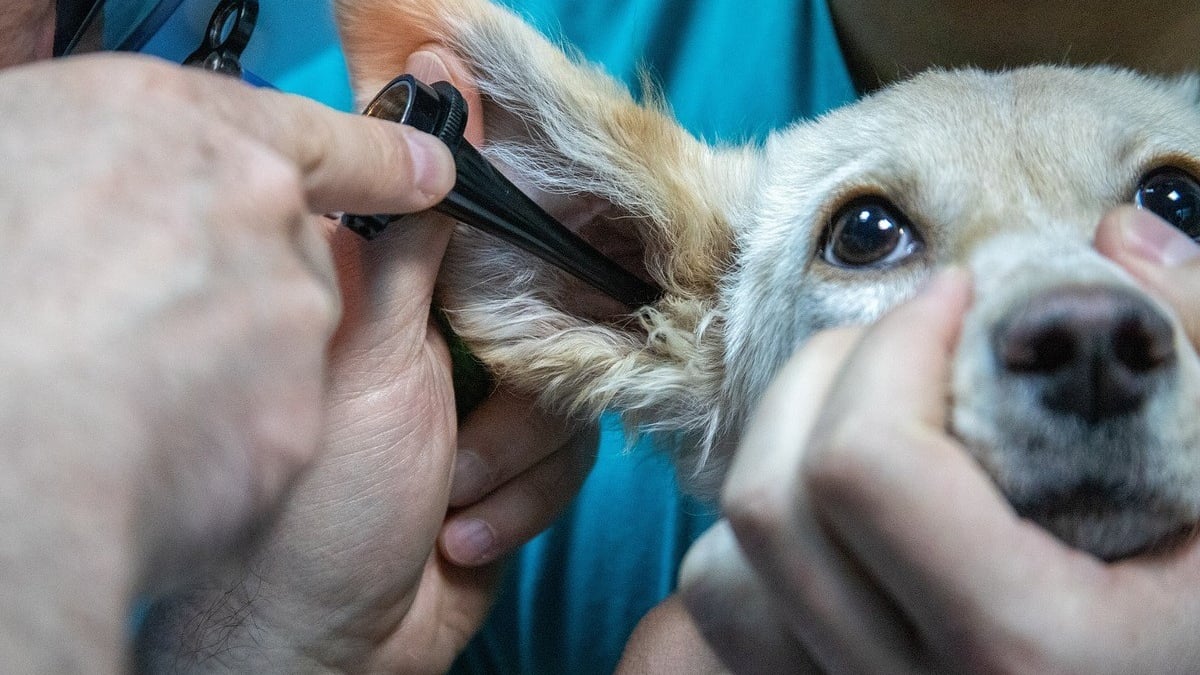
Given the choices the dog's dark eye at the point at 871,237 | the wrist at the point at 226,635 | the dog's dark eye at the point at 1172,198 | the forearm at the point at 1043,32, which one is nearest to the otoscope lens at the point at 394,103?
the dog's dark eye at the point at 871,237

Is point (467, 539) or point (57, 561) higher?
point (57, 561)

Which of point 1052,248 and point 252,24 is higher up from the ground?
point 1052,248

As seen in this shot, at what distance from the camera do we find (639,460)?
72.8 inches

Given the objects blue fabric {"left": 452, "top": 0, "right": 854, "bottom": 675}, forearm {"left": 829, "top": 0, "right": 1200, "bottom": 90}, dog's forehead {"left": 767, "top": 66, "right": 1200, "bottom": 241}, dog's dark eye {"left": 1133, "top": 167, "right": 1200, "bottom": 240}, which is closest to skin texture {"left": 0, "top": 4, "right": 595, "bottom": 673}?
dog's forehead {"left": 767, "top": 66, "right": 1200, "bottom": 241}

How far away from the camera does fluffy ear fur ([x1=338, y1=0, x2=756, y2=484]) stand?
1217 millimetres

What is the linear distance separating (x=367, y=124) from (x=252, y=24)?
0.76 meters

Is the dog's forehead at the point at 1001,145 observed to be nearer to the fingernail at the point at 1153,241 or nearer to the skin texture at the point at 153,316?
the fingernail at the point at 1153,241

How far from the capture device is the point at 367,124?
0.88 metres

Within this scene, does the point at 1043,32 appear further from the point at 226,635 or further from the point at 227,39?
the point at 226,635

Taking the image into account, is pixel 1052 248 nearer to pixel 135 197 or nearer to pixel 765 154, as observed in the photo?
pixel 765 154

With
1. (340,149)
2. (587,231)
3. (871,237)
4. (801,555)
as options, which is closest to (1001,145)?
(871,237)

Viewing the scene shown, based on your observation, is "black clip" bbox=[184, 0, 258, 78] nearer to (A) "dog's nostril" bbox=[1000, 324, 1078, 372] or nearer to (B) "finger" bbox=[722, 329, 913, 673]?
(B) "finger" bbox=[722, 329, 913, 673]

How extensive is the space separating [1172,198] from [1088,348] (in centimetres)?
61

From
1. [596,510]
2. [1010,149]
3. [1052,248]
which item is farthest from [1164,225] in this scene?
[596,510]
